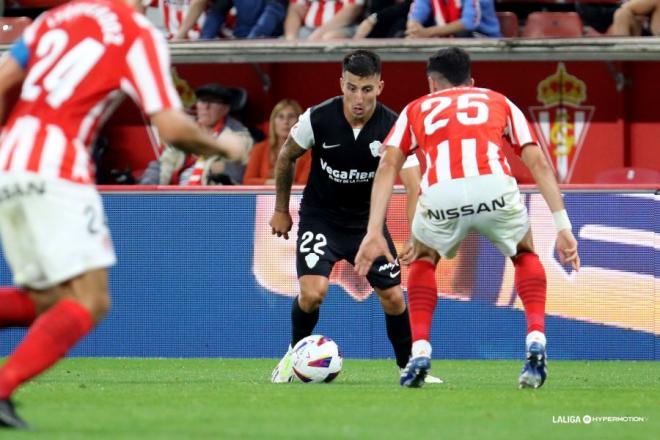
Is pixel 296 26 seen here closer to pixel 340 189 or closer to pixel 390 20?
pixel 390 20

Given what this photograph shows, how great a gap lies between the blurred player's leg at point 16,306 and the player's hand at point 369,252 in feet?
5.72

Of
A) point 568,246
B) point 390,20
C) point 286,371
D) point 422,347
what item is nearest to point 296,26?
point 390,20

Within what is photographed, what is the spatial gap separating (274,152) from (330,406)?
7.43 metres

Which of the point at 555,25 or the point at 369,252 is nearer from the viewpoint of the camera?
the point at 369,252

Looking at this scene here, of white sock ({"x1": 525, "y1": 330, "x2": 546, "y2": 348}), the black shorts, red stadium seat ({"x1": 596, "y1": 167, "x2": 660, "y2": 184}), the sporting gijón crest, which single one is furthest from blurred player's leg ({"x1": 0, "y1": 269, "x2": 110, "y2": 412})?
the sporting gijón crest

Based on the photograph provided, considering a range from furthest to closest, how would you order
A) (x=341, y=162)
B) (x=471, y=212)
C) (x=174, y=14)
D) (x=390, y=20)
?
(x=174, y=14) < (x=390, y=20) < (x=341, y=162) < (x=471, y=212)

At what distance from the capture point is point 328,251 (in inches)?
368

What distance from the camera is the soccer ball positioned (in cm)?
895

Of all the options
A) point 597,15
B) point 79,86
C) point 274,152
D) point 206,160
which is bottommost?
point 206,160

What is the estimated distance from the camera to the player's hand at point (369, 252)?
7398mm

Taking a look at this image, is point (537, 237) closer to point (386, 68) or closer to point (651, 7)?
point (651, 7)

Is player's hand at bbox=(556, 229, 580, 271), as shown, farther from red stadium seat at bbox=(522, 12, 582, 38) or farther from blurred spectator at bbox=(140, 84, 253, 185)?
red stadium seat at bbox=(522, 12, 582, 38)

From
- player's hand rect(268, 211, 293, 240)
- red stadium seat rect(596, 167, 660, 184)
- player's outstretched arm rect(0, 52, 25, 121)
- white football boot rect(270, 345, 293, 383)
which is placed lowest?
red stadium seat rect(596, 167, 660, 184)

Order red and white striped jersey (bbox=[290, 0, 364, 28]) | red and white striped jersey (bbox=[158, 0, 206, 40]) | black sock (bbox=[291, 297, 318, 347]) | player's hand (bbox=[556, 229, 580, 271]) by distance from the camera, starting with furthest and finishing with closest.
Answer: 1. red and white striped jersey (bbox=[158, 0, 206, 40])
2. red and white striped jersey (bbox=[290, 0, 364, 28])
3. black sock (bbox=[291, 297, 318, 347])
4. player's hand (bbox=[556, 229, 580, 271])
